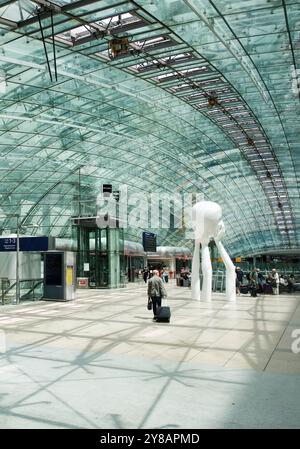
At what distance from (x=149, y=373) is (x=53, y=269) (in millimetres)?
15824

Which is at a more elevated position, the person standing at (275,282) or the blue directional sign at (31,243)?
the blue directional sign at (31,243)

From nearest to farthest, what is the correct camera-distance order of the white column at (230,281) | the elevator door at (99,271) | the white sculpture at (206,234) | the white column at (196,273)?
the white sculpture at (206,234), the white column at (230,281), the white column at (196,273), the elevator door at (99,271)

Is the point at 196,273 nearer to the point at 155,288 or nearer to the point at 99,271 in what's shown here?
the point at 155,288

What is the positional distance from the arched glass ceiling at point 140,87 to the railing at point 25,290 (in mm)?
10418

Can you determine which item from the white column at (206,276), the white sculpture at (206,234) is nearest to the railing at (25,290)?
the white sculpture at (206,234)

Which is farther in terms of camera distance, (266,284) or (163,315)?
(266,284)

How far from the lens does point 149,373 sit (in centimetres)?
793

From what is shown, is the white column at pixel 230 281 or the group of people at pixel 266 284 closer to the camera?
the white column at pixel 230 281

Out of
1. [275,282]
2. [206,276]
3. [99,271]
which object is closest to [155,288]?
[206,276]

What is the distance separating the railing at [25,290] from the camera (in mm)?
21938

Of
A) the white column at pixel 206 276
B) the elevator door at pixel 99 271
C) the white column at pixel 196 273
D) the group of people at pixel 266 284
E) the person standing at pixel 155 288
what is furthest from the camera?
the elevator door at pixel 99 271

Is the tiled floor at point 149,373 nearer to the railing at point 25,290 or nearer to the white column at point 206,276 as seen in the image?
the white column at point 206,276

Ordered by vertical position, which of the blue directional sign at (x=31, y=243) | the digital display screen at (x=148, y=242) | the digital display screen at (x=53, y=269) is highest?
the digital display screen at (x=148, y=242)

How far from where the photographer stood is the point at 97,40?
70.0 ft
